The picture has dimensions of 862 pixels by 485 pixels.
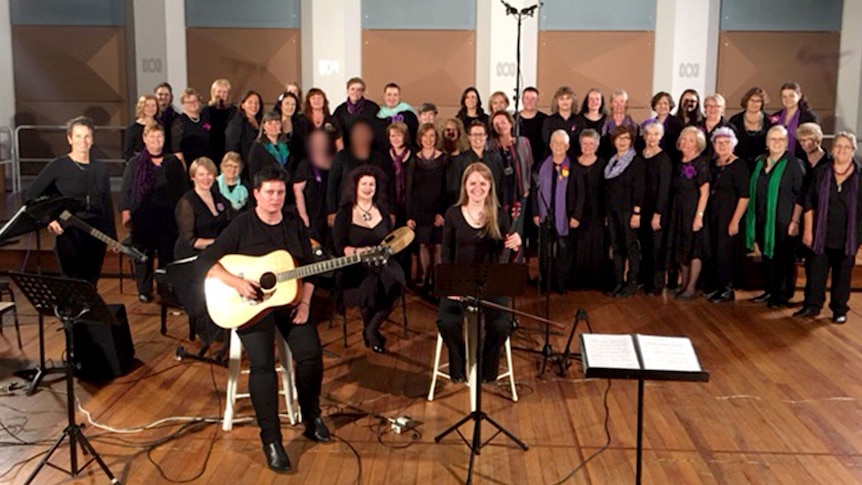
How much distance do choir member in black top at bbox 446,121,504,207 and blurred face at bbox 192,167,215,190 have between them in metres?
2.04

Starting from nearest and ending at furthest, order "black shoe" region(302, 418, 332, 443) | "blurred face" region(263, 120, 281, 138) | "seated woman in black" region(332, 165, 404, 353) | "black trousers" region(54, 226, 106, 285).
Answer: "black shoe" region(302, 418, 332, 443), "seated woman in black" region(332, 165, 404, 353), "black trousers" region(54, 226, 106, 285), "blurred face" region(263, 120, 281, 138)

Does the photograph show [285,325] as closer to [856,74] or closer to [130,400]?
[130,400]

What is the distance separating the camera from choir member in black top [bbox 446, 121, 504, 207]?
7430mm

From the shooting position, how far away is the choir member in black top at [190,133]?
8188mm

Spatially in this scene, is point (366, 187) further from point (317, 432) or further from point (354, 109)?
point (354, 109)

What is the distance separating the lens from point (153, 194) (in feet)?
24.6

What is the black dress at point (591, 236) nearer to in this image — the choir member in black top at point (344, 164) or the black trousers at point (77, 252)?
the choir member in black top at point (344, 164)

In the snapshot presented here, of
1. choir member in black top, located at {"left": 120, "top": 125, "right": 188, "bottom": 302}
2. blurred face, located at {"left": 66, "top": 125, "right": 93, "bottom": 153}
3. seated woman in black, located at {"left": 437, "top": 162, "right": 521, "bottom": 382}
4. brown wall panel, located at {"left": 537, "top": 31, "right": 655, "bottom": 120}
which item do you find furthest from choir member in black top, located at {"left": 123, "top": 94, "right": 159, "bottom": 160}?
brown wall panel, located at {"left": 537, "top": 31, "right": 655, "bottom": 120}

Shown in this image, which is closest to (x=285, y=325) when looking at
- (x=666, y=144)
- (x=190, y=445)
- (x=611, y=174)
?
(x=190, y=445)

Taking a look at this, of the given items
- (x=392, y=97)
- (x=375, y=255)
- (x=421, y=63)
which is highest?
(x=421, y=63)

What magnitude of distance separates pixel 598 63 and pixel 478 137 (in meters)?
5.17

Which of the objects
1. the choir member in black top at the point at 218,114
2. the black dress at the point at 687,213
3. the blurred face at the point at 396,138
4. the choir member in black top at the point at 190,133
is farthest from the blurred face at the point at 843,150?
the choir member in black top at the point at 190,133

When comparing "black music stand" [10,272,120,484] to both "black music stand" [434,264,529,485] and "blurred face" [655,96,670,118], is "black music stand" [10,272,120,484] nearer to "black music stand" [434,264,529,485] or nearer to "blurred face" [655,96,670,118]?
"black music stand" [434,264,529,485]

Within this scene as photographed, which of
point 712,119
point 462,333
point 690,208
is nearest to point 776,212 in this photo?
point 690,208
